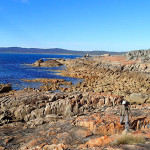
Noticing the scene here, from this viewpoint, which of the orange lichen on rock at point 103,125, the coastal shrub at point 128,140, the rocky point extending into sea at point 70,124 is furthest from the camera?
the orange lichen on rock at point 103,125

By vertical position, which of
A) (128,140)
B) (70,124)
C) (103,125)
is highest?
(128,140)

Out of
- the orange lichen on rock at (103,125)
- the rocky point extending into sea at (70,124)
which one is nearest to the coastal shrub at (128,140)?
the rocky point extending into sea at (70,124)

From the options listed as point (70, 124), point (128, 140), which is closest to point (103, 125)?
point (70, 124)

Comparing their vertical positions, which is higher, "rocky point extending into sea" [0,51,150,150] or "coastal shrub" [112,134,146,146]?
"coastal shrub" [112,134,146,146]

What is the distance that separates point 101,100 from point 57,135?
10154mm

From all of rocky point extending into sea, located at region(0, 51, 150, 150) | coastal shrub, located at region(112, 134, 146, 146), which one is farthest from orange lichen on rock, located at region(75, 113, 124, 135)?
coastal shrub, located at region(112, 134, 146, 146)

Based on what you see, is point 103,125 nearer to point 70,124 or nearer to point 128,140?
point 70,124

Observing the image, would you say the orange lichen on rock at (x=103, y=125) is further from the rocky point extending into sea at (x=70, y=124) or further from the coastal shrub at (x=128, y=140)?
the coastal shrub at (x=128, y=140)

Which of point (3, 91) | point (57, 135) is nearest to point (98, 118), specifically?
point (57, 135)

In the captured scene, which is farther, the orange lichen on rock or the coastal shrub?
the orange lichen on rock

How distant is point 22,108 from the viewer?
59.6ft

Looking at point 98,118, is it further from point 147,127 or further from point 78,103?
point 78,103

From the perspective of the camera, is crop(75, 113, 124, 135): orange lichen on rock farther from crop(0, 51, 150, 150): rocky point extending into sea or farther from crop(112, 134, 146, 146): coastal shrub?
crop(112, 134, 146, 146): coastal shrub

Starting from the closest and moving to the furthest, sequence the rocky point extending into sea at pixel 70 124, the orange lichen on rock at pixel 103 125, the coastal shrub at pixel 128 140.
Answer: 1. the coastal shrub at pixel 128 140
2. the rocky point extending into sea at pixel 70 124
3. the orange lichen on rock at pixel 103 125
